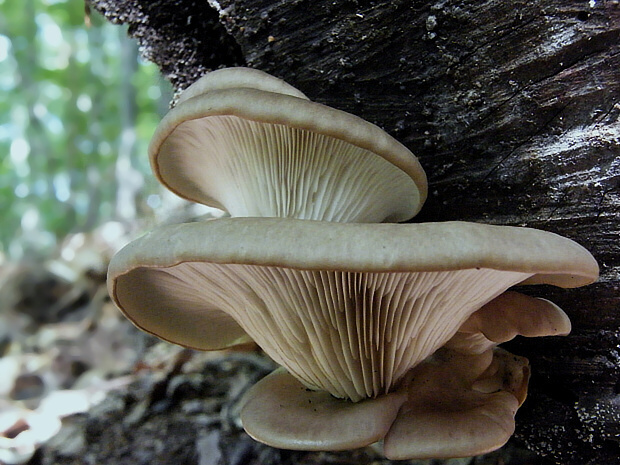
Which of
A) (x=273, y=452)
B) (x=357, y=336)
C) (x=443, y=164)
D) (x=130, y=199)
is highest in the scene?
(x=443, y=164)


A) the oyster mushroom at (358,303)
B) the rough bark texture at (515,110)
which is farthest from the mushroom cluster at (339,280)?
the rough bark texture at (515,110)

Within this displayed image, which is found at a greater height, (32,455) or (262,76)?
(262,76)

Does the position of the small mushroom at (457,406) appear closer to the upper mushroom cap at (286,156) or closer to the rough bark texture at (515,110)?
the rough bark texture at (515,110)

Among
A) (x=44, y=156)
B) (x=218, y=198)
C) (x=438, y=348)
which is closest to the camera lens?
(x=438, y=348)

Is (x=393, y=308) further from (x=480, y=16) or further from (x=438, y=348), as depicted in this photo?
(x=480, y=16)

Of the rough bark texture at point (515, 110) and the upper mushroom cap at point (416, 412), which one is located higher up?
the rough bark texture at point (515, 110)

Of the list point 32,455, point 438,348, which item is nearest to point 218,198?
point 438,348

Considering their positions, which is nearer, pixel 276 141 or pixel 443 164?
pixel 276 141
